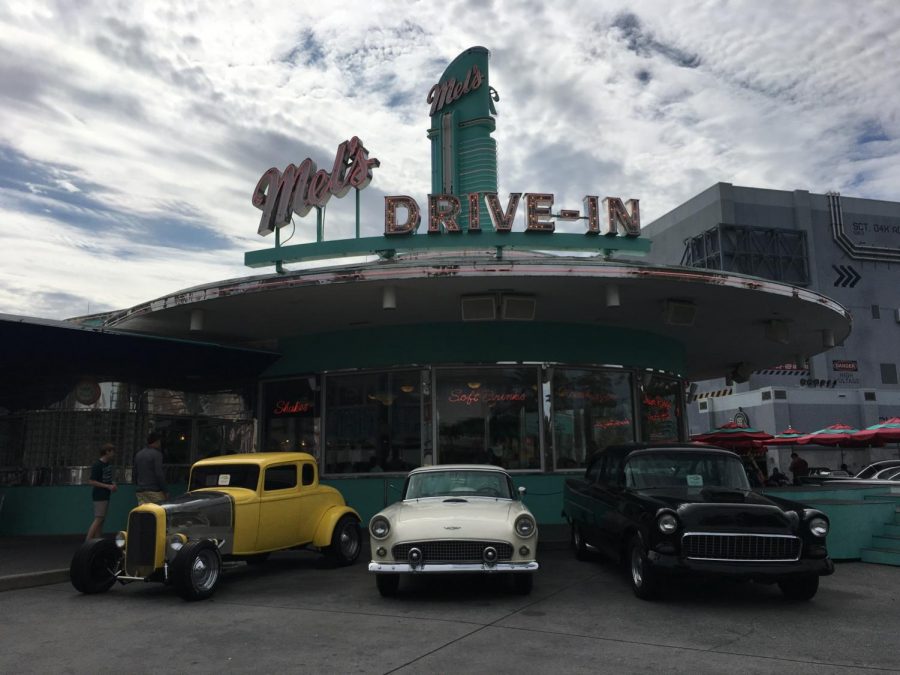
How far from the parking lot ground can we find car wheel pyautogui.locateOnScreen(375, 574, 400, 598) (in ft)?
0.64

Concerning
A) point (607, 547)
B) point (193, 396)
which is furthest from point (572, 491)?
point (193, 396)

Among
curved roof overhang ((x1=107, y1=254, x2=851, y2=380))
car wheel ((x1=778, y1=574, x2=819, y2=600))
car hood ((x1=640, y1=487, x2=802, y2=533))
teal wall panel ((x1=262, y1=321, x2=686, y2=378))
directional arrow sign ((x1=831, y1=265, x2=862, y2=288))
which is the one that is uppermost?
directional arrow sign ((x1=831, y1=265, x2=862, y2=288))

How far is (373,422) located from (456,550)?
7.16 m

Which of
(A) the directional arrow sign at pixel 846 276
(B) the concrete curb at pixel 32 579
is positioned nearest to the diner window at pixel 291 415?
(B) the concrete curb at pixel 32 579

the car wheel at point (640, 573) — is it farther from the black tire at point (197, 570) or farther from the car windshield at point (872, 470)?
the car windshield at point (872, 470)

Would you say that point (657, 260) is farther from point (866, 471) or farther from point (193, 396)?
point (193, 396)

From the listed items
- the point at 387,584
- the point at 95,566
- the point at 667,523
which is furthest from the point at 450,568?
the point at 95,566

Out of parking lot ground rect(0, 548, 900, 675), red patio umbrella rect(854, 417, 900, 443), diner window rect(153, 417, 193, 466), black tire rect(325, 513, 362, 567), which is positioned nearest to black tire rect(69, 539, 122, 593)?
parking lot ground rect(0, 548, 900, 675)

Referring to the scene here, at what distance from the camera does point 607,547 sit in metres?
8.98

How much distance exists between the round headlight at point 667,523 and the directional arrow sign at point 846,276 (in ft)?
177

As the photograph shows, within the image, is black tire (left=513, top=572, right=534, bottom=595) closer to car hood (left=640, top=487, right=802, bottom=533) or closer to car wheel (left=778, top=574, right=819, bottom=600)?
car hood (left=640, top=487, right=802, bottom=533)

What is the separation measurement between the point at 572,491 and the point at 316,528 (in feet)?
12.6

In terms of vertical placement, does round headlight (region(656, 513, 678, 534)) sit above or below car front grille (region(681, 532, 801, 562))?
above

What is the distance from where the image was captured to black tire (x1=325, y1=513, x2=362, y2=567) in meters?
10.2
